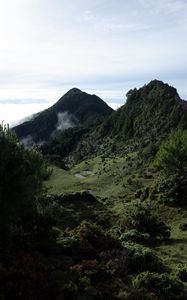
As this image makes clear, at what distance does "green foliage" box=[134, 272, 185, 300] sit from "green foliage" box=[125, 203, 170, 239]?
1843 cm

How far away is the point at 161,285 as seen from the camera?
2714 centimetres

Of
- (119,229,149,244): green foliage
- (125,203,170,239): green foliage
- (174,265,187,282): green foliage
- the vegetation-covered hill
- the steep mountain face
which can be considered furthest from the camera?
the steep mountain face

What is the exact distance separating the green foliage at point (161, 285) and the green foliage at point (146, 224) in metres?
18.4

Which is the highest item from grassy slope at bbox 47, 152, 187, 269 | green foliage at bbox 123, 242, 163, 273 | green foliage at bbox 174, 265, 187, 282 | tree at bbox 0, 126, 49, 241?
tree at bbox 0, 126, 49, 241

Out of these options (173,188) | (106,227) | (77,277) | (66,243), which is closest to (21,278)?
(77,277)

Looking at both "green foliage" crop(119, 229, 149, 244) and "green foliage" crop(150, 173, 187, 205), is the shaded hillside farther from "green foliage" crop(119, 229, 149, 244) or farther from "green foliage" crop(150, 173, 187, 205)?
"green foliage" crop(119, 229, 149, 244)

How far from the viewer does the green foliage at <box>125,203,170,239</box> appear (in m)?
46.8

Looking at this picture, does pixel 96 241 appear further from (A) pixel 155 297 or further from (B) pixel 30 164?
(A) pixel 155 297

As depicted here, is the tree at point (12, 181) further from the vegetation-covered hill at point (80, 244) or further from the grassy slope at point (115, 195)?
the grassy slope at point (115, 195)

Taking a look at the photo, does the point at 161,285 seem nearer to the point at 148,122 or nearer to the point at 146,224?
the point at 146,224

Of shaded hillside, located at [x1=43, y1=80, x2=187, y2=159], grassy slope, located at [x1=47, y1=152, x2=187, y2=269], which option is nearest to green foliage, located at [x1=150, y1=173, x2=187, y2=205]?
grassy slope, located at [x1=47, y1=152, x2=187, y2=269]

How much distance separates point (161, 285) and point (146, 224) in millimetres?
21486

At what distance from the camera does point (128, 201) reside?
70.2m

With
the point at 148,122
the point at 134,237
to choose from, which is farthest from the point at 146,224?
the point at 148,122
